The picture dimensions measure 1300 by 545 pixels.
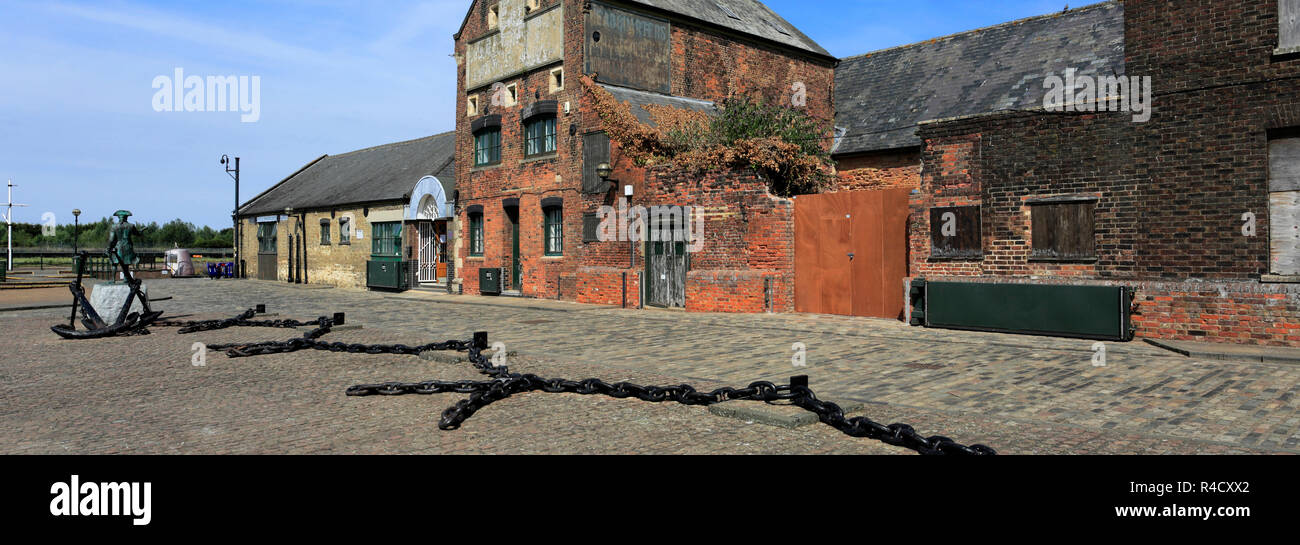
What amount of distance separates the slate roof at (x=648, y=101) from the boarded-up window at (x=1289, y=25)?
11.2 metres

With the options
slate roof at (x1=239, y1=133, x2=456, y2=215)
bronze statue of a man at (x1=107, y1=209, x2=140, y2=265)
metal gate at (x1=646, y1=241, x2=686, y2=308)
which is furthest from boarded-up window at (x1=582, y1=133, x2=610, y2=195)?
bronze statue of a man at (x1=107, y1=209, x2=140, y2=265)

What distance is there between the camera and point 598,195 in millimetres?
18078

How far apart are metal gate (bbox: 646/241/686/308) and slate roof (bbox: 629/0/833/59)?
669cm

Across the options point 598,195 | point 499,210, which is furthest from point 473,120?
point 598,195

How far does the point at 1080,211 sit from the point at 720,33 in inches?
478

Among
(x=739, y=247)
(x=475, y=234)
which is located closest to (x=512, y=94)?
(x=475, y=234)

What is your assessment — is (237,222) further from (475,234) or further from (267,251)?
(475,234)

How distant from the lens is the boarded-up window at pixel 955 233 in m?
12.2

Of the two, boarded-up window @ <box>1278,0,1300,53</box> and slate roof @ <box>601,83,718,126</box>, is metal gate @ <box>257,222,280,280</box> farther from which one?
boarded-up window @ <box>1278,0,1300,53</box>

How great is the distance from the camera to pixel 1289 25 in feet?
31.3

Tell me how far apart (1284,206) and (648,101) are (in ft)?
40.8
